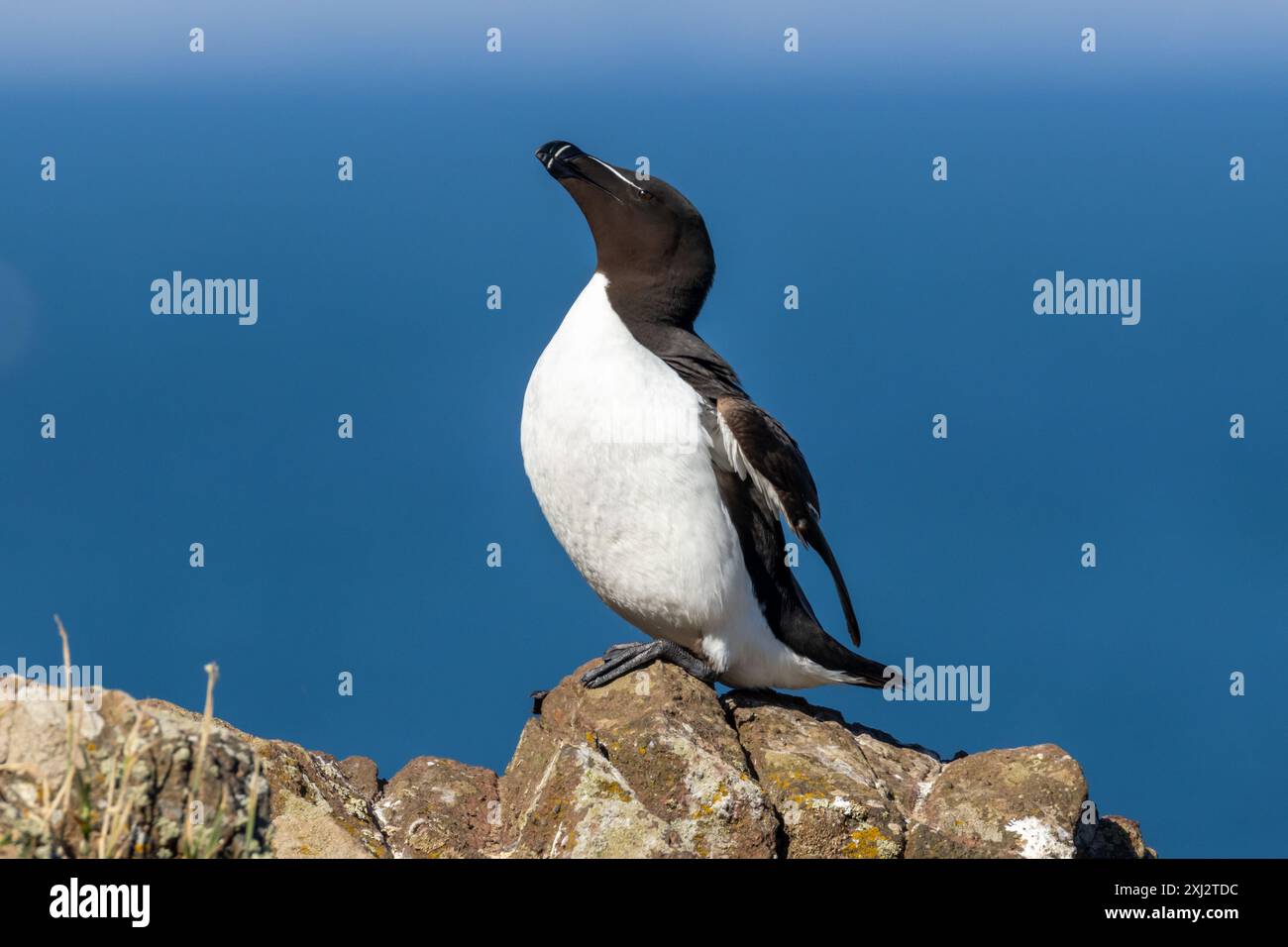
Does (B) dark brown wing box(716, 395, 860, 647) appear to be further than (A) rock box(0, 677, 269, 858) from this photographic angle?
Yes

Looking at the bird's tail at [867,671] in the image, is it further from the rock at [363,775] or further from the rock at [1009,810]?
the rock at [363,775]

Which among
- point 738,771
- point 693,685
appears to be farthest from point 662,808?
point 693,685

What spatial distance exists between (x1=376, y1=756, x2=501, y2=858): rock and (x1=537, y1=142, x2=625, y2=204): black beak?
11.6 ft

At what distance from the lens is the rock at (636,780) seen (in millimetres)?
7121

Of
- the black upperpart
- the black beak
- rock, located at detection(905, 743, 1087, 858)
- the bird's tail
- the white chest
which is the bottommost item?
rock, located at detection(905, 743, 1087, 858)

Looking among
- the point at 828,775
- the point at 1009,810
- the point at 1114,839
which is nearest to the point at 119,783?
the point at 828,775

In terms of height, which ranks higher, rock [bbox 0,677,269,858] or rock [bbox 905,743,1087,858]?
rock [bbox 0,677,269,858]

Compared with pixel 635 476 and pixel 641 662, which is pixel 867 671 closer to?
pixel 641 662

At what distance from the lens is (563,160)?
932 cm

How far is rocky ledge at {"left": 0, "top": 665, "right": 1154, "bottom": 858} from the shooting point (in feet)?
23.6

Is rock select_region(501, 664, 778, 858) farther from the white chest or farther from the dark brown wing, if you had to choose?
the dark brown wing

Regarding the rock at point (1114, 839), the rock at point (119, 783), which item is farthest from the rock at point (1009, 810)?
the rock at point (119, 783)
